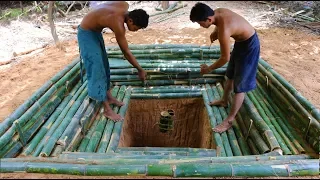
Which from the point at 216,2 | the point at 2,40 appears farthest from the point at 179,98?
the point at 216,2

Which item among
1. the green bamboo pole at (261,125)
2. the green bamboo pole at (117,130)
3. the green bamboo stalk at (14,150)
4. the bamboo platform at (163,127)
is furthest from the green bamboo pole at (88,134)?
the green bamboo pole at (261,125)

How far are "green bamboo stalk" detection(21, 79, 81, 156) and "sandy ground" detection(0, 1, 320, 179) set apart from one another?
46 centimetres

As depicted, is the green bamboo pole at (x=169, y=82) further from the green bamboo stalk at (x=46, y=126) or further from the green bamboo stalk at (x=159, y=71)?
the green bamboo stalk at (x=46, y=126)

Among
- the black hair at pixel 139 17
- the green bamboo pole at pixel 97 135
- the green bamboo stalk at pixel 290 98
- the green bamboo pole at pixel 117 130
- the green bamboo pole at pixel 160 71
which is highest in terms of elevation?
the black hair at pixel 139 17

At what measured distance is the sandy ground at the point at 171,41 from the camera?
145 inches

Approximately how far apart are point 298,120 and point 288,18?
506 centimetres

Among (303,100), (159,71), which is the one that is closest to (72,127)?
(159,71)

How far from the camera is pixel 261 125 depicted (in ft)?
9.42

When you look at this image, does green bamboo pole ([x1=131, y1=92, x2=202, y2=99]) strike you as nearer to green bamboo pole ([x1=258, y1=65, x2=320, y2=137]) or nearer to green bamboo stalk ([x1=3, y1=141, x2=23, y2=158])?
green bamboo pole ([x1=258, y1=65, x2=320, y2=137])

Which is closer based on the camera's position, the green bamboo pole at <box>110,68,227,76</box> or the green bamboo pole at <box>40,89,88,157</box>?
the green bamboo pole at <box>40,89,88,157</box>

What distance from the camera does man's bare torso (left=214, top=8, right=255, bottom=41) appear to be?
264cm

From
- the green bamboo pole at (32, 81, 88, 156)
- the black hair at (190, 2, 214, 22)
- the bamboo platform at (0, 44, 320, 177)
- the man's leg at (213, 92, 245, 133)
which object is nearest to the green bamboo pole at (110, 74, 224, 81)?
the bamboo platform at (0, 44, 320, 177)

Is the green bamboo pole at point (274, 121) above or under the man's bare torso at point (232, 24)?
under

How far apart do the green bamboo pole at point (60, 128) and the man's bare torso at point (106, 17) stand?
36.8 inches
